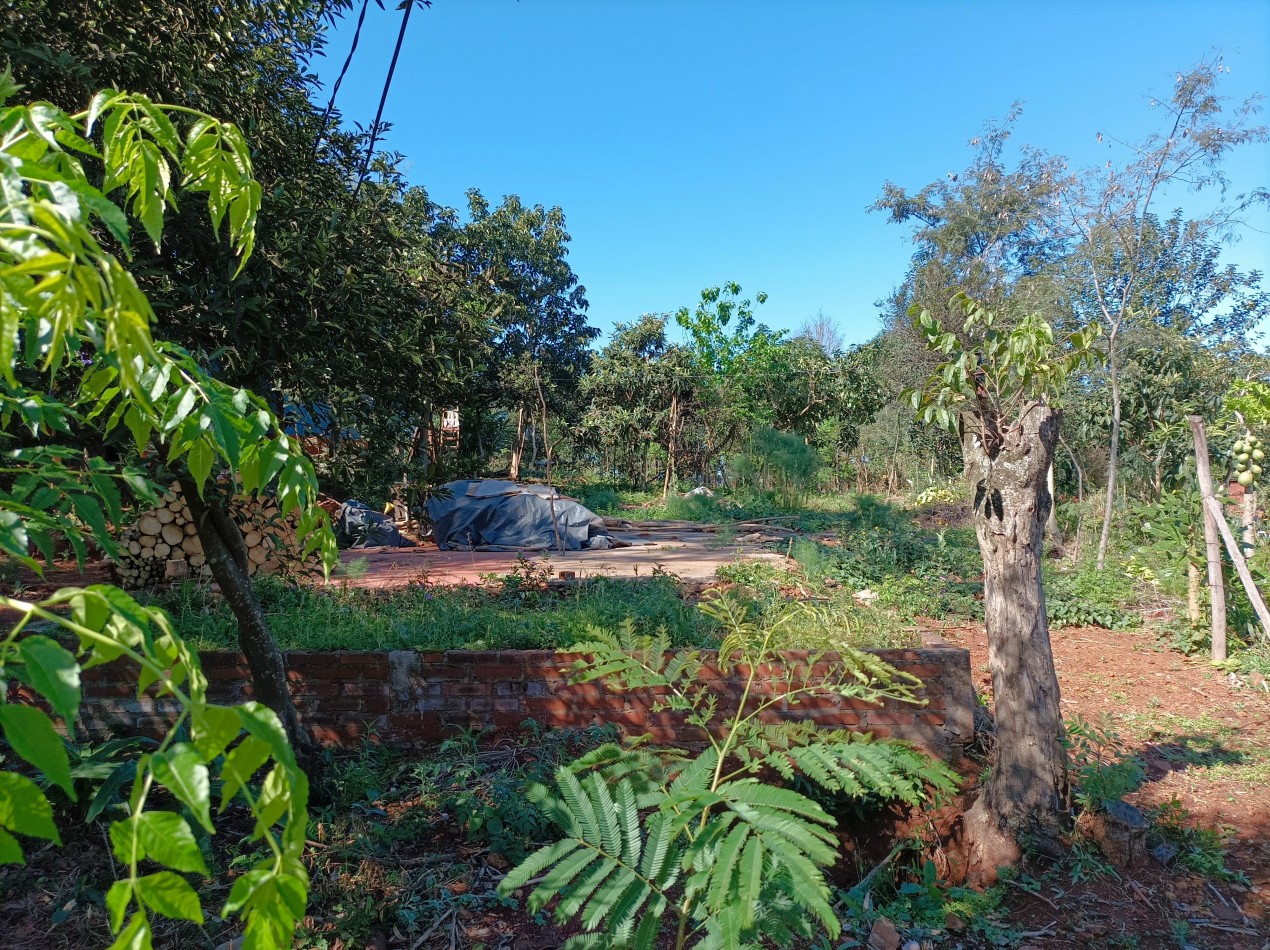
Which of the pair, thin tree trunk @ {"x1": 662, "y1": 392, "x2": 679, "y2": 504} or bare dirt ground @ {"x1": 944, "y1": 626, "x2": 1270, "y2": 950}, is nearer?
bare dirt ground @ {"x1": 944, "y1": 626, "x2": 1270, "y2": 950}

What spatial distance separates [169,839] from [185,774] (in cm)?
8

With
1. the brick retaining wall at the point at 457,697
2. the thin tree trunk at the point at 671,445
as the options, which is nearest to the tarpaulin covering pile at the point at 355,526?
the brick retaining wall at the point at 457,697

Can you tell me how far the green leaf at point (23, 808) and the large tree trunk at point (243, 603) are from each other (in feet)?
7.75

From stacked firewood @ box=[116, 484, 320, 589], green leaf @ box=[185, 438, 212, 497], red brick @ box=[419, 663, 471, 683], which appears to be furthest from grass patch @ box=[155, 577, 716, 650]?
green leaf @ box=[185, 438, 212, 497]

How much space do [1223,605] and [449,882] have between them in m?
5.30

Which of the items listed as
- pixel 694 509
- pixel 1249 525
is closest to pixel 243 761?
pixel 1249 525

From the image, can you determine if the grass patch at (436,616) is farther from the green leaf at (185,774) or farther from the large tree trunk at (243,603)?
the green leaf at (185,774)

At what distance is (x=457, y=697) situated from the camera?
11.8 ft

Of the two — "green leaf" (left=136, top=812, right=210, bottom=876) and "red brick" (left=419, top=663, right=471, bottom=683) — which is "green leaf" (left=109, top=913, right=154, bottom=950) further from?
"red brick" (left=419, top=663, right=471, bottom=683)

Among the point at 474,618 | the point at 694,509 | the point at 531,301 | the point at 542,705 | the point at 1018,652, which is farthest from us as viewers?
the point at 531,301

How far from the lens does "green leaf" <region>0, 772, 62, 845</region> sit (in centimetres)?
73

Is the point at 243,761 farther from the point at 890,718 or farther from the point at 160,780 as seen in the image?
the point at 890,718

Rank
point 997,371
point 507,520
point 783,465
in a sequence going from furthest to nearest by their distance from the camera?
point 783,465, point 507,520, point 997,371

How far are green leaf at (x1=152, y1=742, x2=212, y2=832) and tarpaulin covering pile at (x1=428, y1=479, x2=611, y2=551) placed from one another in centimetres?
1026
